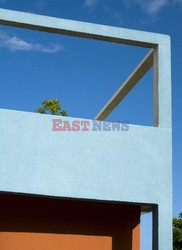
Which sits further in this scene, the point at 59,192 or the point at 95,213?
the point at 95,213

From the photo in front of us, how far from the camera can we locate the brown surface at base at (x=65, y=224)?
327 inches

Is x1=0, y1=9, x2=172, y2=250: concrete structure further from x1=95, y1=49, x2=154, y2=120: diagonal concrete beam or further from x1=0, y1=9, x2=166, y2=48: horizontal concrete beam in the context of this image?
x1=95, y1=49, x2=154, y2=120: diagonal concrete beam

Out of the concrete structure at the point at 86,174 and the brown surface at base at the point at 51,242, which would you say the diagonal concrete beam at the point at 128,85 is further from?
the brown surface at base at the point at 51,242

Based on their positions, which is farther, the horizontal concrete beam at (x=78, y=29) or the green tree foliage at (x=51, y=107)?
the green tree foliage at (x=51, y=107)

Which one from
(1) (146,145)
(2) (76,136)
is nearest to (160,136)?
(1) (146,145)

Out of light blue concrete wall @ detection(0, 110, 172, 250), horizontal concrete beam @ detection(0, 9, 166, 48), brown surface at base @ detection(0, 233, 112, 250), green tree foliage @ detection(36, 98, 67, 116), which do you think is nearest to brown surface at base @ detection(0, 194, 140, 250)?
brown surface at base @ detection(0, 233, 112, 250)

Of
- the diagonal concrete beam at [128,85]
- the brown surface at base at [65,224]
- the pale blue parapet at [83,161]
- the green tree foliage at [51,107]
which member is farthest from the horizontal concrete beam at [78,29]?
the green tree foliage at [51,107]

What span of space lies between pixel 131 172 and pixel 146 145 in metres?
0.63

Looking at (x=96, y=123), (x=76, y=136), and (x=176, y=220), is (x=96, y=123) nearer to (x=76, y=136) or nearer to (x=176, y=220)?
(x=76, y=136)

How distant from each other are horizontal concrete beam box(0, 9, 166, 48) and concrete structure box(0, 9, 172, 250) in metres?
0.02

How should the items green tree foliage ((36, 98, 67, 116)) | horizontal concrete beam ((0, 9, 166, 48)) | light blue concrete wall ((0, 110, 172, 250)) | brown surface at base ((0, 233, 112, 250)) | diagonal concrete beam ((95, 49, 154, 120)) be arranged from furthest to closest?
green tree foliage ((36, 98, 67, 116))
diagonal concrete beam ((95, 49, 154, 120))
horizontal concrete beam ((0, 9, 166, 48))
brown surface at base ((0, 233, 112, 250))
light blue concrete wall ((0, 110, 172, 250))

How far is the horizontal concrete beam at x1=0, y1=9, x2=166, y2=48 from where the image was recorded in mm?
8547

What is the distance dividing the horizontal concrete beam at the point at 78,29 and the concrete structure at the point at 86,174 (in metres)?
0.02

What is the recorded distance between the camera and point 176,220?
30.2 metres
